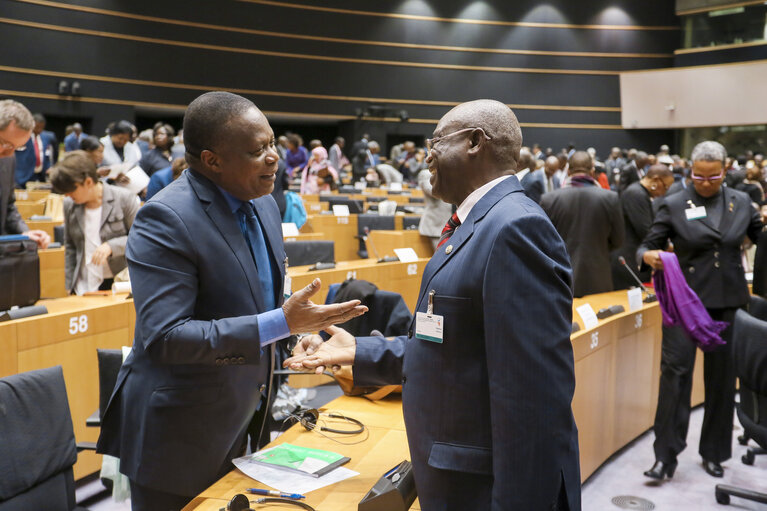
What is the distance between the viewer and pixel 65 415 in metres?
2.14

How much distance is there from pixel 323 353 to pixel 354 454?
41 cm

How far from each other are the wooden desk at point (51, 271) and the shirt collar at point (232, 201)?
3778 millimetres

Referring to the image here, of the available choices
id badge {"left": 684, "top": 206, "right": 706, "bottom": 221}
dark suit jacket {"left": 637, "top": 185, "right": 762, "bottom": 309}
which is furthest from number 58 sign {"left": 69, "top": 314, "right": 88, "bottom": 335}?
id badge {"left": 684, "top": 206, "right": 706, "bottom": 221}

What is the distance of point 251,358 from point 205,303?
0.17m

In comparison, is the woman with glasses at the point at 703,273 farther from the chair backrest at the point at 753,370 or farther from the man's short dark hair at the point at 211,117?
the man's short dark hair at the point at 211,117

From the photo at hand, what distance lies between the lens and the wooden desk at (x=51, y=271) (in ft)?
16.0

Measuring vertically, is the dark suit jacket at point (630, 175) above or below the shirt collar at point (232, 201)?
above

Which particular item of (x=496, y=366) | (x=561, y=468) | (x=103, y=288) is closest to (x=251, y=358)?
(x=496, y=366)

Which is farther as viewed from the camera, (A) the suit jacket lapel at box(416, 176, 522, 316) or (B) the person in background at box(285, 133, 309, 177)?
(B) the person in background at box(285, 133, 309, 177)

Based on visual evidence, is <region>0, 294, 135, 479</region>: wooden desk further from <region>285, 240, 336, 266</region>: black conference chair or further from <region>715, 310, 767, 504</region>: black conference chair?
<region>715, 310, 767, 504</region>: black conference chair

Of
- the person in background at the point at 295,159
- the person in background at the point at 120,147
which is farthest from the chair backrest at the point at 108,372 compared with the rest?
the person in background at the point at 295,159

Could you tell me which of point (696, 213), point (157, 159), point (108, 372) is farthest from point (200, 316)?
point (157, 159)

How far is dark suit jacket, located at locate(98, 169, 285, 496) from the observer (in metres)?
1.43

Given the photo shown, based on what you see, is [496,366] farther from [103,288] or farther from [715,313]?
[103,288]
